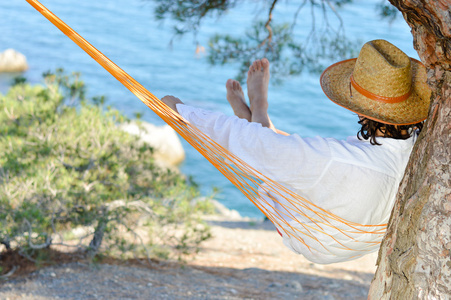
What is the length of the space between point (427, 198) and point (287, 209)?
45 centimetres

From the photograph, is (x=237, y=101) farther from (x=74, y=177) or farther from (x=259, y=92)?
(x=74, y=177)

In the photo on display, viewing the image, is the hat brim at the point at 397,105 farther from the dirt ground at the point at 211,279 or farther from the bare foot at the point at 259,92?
the dirt ground at the point at 211,279

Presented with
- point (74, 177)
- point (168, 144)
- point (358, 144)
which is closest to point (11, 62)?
point (168, 144)

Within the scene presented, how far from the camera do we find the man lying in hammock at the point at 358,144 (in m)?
1.20

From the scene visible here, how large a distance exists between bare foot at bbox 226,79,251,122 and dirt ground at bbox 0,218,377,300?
1.04 m

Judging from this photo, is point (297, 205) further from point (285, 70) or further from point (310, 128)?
point (310, 128)

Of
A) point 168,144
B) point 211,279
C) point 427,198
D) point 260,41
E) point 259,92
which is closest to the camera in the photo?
point 427,198

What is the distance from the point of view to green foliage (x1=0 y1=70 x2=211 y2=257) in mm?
2408

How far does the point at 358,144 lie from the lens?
124 centimetres

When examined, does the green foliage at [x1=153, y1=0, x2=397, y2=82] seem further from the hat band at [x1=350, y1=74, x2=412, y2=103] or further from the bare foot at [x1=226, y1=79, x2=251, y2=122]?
the hat band at [x1=350, y1=74, x2=412, y2=103]

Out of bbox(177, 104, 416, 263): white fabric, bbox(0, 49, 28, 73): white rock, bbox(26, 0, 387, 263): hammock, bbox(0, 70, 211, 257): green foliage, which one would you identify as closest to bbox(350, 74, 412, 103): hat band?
bbox(177, 104, 416, 263): white fabric

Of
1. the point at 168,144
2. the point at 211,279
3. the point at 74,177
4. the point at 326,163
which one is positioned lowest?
the point at 168,144

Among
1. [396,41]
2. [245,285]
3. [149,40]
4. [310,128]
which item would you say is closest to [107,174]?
[245,285]

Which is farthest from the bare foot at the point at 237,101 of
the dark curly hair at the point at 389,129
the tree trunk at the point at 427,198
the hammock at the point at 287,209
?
the tree trunk at the point at 427,198
